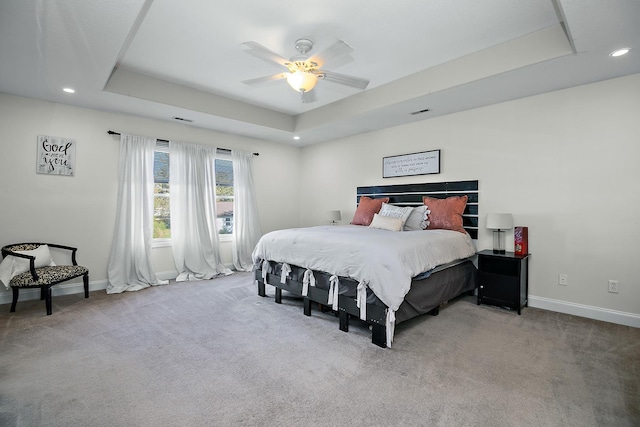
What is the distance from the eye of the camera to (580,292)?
3.19m

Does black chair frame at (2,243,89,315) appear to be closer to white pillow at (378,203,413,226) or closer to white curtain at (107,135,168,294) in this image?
white curtain at (107,135,168,294)

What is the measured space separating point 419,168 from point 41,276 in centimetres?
486

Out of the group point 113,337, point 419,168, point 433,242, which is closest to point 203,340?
point 113,337

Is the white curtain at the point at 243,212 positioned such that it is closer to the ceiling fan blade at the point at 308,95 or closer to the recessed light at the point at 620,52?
the ceiling fan blade at the point at 308,95

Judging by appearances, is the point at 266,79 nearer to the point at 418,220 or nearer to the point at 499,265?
the point at 418,220

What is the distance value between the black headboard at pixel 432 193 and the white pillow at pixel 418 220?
415 millimetres

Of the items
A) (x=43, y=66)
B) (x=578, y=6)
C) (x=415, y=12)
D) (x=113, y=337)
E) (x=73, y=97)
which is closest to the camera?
(x=578, y=6)

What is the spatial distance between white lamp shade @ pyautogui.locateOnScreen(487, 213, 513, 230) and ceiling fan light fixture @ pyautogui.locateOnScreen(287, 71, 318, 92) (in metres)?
2.53

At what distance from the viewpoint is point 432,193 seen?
4371mm

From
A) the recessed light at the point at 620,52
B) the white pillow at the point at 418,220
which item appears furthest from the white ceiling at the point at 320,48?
the white pillow at the point at 418,220

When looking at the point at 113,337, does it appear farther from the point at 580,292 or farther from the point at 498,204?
the point at 580,292

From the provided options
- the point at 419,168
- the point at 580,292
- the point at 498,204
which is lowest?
the point at 580,292

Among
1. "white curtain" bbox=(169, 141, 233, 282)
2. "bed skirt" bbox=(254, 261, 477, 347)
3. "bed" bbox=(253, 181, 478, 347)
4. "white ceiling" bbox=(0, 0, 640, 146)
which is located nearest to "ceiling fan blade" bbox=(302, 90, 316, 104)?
"white ceiling" bbox=(0, 0, 640, 146)

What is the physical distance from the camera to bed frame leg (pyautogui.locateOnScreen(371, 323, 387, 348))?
96.5 inches
